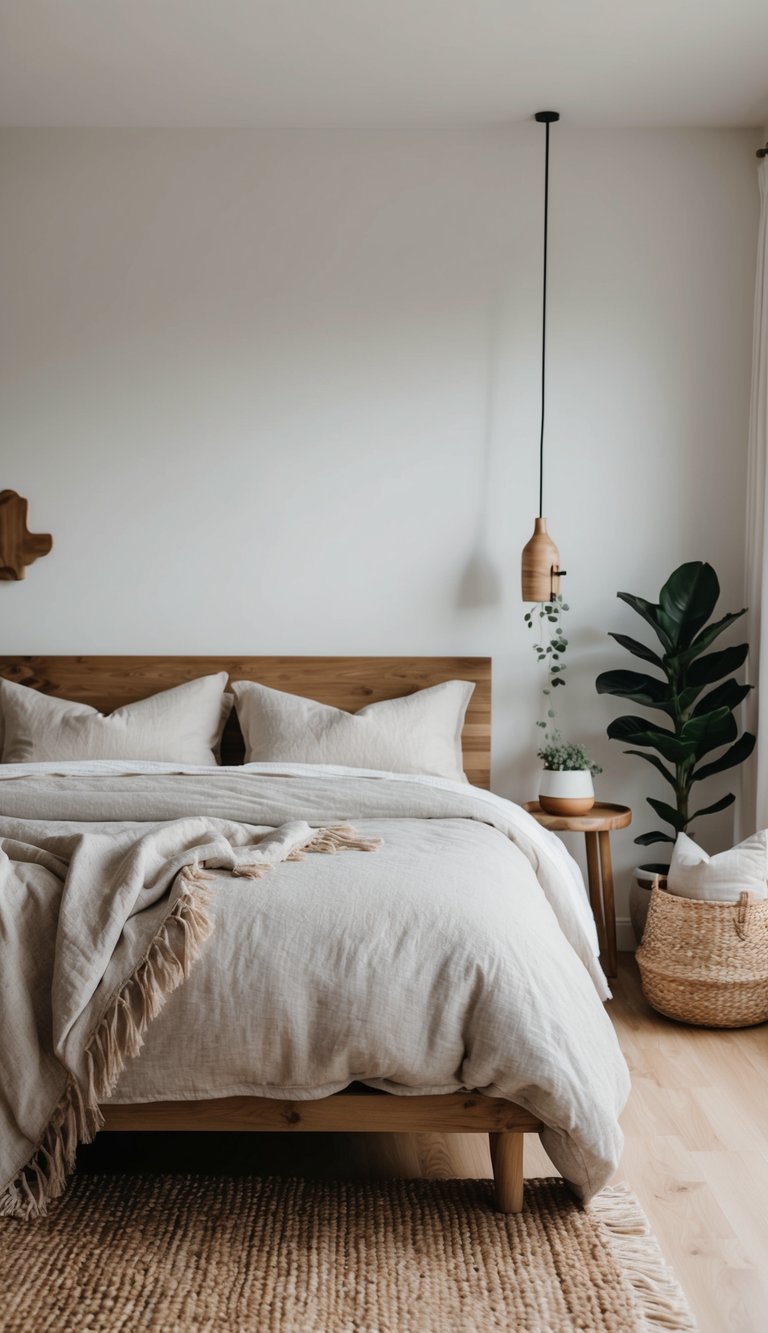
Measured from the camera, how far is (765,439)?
3.76 metres

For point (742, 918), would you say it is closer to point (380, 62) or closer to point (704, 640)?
point (704, 640)

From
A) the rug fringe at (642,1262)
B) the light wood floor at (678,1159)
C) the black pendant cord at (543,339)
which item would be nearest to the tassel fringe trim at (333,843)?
the light wood floor at (678,1159)

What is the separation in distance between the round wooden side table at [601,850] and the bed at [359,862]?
41 cm

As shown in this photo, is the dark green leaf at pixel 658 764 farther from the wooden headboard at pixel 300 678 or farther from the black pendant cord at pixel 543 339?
the black pendant cord at pixel 543 339

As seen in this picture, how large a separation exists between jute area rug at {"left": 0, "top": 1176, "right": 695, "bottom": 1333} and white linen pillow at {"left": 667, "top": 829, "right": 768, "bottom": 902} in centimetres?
116

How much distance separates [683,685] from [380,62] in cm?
214

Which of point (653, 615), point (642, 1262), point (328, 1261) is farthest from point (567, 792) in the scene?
point (328, 1261)

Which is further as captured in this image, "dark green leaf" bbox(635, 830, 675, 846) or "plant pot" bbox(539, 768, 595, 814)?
"dark green leaf" bbox(635, 830, 675, 846)

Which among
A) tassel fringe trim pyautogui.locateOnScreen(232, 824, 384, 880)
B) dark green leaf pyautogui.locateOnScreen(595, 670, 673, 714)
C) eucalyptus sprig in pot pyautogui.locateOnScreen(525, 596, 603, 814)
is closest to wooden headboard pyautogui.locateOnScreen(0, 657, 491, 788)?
eucalyptus sprig in pot pyautogui.locateOnScreen(525, 596, 603, 814)

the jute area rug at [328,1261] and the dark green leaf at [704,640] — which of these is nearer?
the jute area rug at [328,1261]

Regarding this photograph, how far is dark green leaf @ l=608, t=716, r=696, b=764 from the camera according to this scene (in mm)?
3672

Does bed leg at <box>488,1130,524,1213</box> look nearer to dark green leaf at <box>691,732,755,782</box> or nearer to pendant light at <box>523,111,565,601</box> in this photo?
dark green leaf at <box>691,732,755,782</box>

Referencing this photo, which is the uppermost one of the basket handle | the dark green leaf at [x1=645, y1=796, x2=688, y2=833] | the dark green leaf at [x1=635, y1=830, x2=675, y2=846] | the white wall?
the white wall

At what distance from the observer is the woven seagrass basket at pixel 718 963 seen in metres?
3.21
